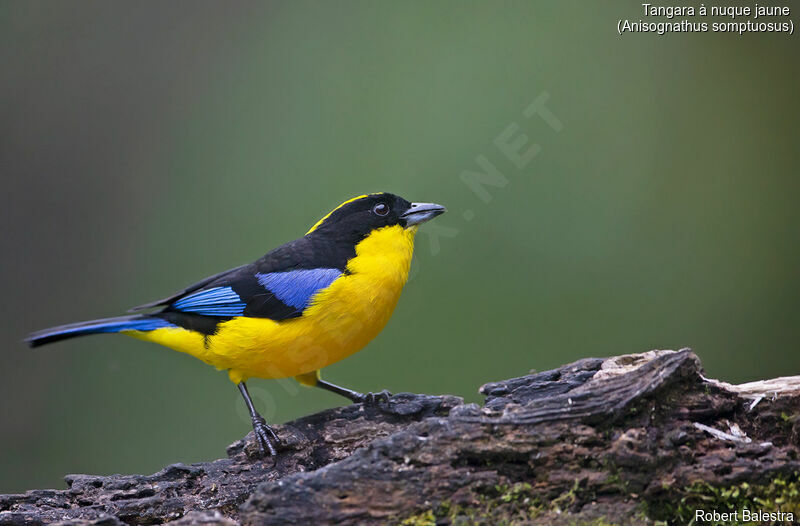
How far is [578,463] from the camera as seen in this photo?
3723 millimetres

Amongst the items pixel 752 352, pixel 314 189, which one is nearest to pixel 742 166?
pixel 752 352

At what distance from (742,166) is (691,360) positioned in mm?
5763

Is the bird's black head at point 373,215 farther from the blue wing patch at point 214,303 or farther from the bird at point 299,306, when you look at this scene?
the blue wing patch at point 214,303

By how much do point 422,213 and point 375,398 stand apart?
1.53 meters

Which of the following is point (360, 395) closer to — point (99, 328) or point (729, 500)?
point (99, 328)

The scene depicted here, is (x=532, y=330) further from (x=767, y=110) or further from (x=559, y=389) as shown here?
(x=767, y=110)

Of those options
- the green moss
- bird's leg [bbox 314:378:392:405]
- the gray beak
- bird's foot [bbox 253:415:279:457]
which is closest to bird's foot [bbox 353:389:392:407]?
bird's leg [bbox 314:378:392:405]

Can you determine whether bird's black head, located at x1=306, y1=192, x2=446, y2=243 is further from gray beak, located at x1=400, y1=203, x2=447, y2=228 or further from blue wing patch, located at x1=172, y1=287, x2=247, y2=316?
blue wing patch, located at x1=172, y1=287, x2=247, y2=316

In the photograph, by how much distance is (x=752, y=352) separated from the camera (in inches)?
326

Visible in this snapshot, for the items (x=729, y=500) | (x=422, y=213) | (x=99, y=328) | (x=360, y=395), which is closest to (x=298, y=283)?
(x=360, y=395)

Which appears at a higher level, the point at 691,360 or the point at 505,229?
the point at 505,229

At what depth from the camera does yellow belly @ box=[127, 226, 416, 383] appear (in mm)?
5453

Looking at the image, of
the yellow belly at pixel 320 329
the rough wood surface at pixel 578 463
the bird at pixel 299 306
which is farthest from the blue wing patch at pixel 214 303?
the rough wood surface at pixel 578 463

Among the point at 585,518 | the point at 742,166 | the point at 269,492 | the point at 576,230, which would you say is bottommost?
the point at 585,518
